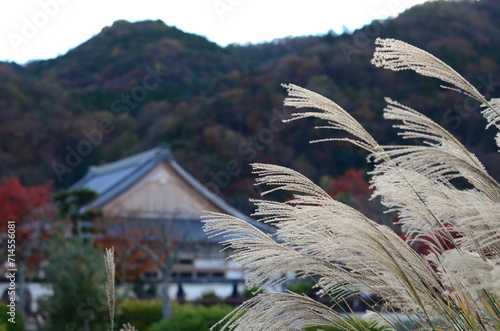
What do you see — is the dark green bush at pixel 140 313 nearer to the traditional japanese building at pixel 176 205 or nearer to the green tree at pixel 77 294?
the green tree at pixel 77 294

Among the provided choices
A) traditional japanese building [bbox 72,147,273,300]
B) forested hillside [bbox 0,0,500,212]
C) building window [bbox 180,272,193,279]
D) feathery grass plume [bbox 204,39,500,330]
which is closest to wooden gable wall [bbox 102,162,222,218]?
traditional japanese building [bbox 72,147,273,300]

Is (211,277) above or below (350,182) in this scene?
below

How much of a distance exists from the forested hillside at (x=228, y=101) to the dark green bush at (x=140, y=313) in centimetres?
1194

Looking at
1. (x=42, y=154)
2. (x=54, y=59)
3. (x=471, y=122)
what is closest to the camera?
(x=471, y=122)

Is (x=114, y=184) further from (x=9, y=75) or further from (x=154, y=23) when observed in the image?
(x=154, y=23)

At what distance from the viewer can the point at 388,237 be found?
199 centimetres

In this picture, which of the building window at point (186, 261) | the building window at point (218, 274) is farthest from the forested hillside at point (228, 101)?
the building window at point (186, 261)

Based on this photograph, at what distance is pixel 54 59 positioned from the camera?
142 feet

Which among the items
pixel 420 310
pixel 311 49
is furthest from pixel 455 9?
pixel 420 310

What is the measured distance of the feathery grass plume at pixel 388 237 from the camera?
1942 millimetres

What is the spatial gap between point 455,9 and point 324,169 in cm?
1591

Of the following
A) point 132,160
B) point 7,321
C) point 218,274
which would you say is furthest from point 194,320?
point 132,160

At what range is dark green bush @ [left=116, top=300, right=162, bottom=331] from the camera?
1136 centimetres

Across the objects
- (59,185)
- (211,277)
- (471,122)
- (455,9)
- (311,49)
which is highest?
(455,9)
